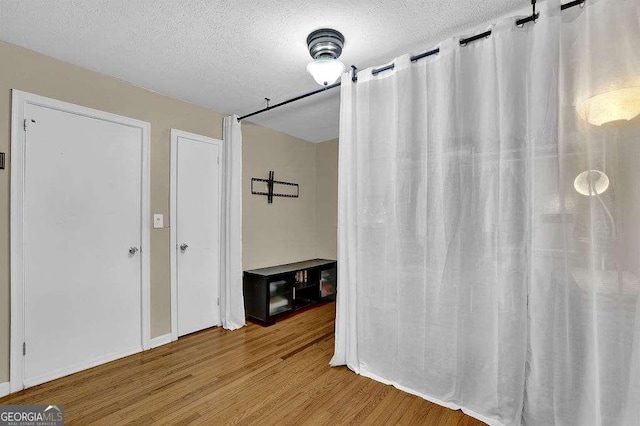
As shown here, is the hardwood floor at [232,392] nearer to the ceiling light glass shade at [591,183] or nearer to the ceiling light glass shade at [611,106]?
the ceiling light glass shade at [591,183]

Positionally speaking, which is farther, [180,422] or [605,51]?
[180,422]

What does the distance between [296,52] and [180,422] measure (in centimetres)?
258

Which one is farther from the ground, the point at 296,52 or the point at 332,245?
the point at 296,52

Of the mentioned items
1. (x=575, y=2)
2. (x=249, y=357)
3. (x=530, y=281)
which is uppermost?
(x=575, y=2)

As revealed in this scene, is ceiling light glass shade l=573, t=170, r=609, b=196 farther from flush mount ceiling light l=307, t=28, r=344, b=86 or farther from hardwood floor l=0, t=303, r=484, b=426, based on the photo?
flush mount ceiling light l=307, t=28, r=344, b=86

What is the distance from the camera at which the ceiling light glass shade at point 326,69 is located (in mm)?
2008

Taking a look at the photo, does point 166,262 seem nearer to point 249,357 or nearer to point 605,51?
point 249,357

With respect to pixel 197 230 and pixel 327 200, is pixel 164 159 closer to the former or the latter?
pixel 197 230

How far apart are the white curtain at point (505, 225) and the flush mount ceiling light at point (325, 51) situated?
36 cm

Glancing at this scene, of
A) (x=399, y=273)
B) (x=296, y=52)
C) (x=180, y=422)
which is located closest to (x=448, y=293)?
(x=399, y=273)

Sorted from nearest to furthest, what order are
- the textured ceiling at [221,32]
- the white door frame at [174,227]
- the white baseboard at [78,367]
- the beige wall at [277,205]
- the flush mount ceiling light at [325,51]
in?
the textured ceiling at [221,32] < the flush mount ceiling light at [325,51] < the white baseboard at [78,367] < the white door frame at [174,227] < the beige wall at [277,205]

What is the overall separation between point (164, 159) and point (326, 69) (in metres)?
1.92

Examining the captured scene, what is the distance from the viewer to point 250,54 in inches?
87.6

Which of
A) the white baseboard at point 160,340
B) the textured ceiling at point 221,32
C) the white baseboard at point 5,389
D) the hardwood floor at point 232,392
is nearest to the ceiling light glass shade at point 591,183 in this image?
the textured ceiling at point 221,32
